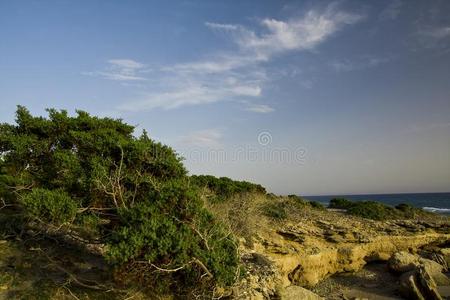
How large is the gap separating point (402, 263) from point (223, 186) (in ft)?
35.2

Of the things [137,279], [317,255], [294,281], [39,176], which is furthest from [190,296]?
[317,255]

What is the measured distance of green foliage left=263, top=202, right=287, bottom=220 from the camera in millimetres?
19984

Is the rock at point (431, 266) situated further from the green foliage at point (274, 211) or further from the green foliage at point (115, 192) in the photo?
the green foliage at point (115, 192)

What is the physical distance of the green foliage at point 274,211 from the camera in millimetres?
19984

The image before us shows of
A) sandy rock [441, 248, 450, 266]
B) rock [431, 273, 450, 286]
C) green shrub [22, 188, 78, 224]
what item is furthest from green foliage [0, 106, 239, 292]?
sandy rock [441, 248, 450, 266]

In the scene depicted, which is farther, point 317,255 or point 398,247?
point 398,247

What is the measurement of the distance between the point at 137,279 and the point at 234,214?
869cm

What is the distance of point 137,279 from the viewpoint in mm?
9383

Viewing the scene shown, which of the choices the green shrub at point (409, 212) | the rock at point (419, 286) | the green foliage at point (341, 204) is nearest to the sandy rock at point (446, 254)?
the rock at point (419, 286)

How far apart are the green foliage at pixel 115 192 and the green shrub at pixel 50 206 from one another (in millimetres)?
24

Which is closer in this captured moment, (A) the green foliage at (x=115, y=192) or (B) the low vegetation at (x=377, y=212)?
(A) the green foliage at (x=115, y=192)

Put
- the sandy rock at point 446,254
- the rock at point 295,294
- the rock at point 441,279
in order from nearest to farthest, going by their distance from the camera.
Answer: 1. the rock at point 295,294
2. the rock at point 441,279
3. the sandy rock at point 446,254

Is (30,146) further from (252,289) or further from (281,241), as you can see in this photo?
(281,241)

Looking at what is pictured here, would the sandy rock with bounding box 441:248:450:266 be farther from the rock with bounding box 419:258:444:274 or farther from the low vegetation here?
the low vegetation
